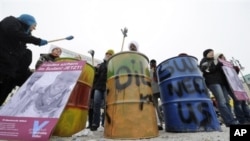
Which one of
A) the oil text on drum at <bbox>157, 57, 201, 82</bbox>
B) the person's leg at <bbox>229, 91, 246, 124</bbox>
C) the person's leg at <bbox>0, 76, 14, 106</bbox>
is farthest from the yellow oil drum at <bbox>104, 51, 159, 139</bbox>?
the person's leg at <bbox>229, 91, 246, 124</bbox>

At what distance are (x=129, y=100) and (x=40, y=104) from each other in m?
1.11

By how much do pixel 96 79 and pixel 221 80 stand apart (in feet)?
7.99

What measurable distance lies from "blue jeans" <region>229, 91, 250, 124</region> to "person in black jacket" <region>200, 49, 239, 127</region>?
0.16 m

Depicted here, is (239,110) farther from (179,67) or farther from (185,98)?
(179,67)

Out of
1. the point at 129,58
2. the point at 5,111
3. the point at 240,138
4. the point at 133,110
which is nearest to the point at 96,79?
the point at 129,58

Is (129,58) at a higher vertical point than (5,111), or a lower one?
higher

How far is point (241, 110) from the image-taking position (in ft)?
15.1

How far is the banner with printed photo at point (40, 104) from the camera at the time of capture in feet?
7.94

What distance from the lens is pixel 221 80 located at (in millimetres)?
4516

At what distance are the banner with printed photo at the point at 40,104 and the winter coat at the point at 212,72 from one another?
2.51 metres

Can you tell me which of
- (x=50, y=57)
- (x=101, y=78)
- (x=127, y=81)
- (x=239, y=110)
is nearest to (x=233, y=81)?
(x=239, y=110)

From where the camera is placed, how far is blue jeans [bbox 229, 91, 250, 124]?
180 inches

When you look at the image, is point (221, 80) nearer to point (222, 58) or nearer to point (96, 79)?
point (222, 58)

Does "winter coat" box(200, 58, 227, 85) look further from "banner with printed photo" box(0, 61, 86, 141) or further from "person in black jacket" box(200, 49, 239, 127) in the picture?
"banner with printed photo" box(0, 61, 86, 141)
